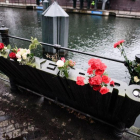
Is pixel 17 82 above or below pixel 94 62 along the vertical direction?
below

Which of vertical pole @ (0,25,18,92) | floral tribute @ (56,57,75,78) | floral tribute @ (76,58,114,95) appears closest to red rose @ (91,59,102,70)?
floral tribute @ (76,58,114,95)

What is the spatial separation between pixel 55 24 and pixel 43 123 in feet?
18.0

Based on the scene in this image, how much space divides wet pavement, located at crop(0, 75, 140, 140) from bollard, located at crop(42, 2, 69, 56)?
189 inches

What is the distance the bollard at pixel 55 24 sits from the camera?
6.64m

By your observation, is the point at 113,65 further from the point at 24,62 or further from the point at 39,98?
the point at 24,62

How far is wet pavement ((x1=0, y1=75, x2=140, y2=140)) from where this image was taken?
2.20m

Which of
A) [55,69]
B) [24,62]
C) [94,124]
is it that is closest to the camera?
[55,69]

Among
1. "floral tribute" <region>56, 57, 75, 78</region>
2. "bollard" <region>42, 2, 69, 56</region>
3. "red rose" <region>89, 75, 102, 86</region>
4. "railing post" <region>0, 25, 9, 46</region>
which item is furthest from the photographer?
"bollard" <region>42, 2, 69, 56</region>

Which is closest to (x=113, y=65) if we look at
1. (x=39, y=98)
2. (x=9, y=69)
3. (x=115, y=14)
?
(x=39, y=98)

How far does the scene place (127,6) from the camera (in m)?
26.4

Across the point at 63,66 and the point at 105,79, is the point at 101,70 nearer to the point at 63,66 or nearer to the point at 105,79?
the point at 105,79

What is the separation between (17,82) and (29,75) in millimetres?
772

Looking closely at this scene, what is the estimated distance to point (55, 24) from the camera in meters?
6.81

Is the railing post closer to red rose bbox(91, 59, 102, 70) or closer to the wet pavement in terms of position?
the wet pavement
